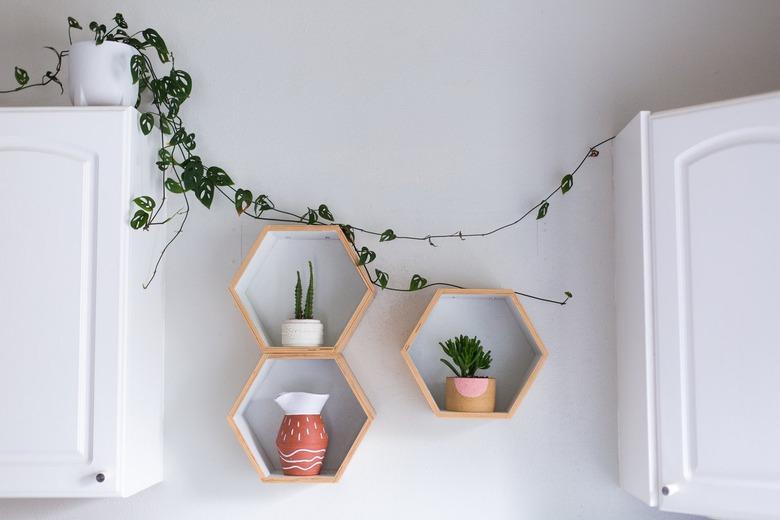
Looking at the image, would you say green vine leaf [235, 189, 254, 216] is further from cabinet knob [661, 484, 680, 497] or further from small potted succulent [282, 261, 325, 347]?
cabinet knob [661, 484, 680, 497]

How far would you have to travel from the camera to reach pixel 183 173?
1926 millimetres

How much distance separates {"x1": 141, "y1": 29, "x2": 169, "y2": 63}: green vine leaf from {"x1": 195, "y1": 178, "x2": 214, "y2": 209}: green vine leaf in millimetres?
297

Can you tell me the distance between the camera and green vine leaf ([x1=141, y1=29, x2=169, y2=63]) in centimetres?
187

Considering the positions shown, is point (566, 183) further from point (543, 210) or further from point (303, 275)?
point (303, 275)

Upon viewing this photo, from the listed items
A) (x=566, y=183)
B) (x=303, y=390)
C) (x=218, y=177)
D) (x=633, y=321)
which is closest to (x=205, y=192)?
(x=218, y=177)

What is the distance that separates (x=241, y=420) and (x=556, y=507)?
77 centimetres

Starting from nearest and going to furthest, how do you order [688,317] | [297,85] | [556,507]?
[688,317]
[556,507]
[297,85]

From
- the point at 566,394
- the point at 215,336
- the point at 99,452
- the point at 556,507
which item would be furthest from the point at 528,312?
the point at 99,452

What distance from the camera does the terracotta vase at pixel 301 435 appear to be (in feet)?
5.88

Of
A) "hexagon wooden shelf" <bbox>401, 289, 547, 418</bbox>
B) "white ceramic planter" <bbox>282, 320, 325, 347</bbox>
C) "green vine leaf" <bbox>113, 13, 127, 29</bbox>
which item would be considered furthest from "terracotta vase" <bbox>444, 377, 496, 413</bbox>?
"green vine leaf" <bbox>113, 13, 127, 29</bbox>

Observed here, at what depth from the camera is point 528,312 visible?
1938mm

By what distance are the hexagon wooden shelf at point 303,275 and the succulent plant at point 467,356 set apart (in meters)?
0.26

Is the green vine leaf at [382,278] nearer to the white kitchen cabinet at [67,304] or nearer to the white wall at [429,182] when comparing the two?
the white wall at [429,182]

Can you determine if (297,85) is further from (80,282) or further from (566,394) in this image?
(566,394)
